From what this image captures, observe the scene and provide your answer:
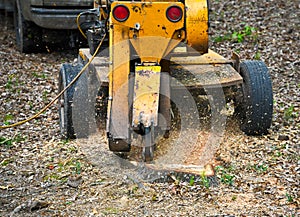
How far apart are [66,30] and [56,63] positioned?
0.59 metres

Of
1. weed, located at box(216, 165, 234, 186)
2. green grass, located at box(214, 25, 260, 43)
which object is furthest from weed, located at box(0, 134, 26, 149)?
green grass, located at box(214, 25, 260, 43)

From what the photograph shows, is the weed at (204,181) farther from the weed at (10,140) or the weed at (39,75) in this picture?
the weed at (39,75)

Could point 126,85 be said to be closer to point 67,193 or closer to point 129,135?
point 129,135

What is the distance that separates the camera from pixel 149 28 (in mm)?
5023

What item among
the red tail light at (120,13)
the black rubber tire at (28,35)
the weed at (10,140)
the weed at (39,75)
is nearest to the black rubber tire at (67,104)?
the weed at (10,140)

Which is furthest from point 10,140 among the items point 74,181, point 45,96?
point 45,96

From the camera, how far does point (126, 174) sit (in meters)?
5.06

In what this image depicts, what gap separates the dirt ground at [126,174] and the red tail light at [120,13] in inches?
48.6

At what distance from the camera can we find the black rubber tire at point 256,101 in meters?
5.77

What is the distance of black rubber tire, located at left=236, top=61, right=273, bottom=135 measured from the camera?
18.9 ft

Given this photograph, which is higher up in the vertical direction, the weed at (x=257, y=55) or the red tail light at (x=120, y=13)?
the red tail light at (x=120, y=13)

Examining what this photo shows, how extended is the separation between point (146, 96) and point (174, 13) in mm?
718

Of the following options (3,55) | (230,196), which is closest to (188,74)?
(230,196)

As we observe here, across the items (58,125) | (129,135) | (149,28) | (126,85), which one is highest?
(149,28)
